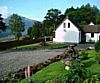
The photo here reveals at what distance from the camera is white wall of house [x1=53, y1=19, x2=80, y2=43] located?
60844mm

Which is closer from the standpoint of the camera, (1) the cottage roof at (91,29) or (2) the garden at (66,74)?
(2) the garden at (66,74)

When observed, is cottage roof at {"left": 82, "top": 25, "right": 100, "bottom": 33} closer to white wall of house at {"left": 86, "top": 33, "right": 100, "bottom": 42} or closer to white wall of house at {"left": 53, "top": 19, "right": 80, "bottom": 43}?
white wall of house at {"left": 86, "top": 33, "right": 100, "bottom": 42}

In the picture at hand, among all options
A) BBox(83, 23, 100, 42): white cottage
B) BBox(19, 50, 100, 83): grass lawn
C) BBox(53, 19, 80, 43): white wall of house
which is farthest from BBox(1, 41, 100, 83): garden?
BBox(83, 23, 100, 42): white cottage

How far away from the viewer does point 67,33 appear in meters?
61.6

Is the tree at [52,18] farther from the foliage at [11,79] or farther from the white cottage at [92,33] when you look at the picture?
the foliage at [11,79]

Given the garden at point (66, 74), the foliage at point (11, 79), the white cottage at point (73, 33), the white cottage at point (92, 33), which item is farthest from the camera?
the white cottage at point (92, 33)

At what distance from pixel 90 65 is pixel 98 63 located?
890 millimetres

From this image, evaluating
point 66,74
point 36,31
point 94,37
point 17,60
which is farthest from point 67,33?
point 66,74

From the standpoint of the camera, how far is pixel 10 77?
16250 mm

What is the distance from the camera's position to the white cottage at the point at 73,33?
61.0m

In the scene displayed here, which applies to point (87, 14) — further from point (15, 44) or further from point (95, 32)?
point (15, 44)

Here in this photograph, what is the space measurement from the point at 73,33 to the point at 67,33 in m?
1.40

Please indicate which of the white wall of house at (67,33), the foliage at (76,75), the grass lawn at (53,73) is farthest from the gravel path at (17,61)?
the white wall of house at (67,33)

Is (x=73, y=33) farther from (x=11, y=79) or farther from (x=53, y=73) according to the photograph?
Answer: (x=11, y=79)
